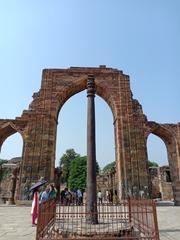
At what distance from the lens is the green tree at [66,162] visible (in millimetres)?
54031

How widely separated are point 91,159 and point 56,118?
39.2ft

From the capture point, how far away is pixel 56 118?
56.4ft

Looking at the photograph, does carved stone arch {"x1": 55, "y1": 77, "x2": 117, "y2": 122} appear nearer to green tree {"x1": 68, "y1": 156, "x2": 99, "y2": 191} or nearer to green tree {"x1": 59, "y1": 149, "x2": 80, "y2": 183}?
green tree {"x1": 68, "y1": 156, "x2": 99, "y2": 191}

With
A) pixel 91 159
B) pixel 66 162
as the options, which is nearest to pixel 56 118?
pixel 91 159

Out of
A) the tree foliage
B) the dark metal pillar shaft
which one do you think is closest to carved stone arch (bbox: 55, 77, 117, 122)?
the dark metal pillar shaft

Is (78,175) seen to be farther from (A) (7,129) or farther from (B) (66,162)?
(A) (7,129)

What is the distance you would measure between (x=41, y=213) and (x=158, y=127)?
50.1ft

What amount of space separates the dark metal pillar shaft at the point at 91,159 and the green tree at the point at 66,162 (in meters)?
49.2

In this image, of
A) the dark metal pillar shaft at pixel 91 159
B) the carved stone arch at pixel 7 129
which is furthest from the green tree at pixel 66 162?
the dark metal pillar shaft at pixel 91 159

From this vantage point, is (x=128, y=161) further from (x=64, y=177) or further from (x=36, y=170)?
(x=64, y=177)

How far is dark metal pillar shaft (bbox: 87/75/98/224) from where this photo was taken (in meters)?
5.23

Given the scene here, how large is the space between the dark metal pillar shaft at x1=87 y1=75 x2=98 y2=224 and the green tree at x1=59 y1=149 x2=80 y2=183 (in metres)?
49.2

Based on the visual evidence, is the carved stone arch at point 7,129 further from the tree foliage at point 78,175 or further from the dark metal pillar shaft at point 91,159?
the tree foliage at point 78,175

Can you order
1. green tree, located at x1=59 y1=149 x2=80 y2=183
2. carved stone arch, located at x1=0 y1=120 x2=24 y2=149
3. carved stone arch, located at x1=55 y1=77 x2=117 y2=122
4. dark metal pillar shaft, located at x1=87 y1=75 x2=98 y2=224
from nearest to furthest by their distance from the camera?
dark metal pillar shaft, located at x1=87 y1=75 x2=98 y2=224
carved stone arch, located at x1=0 y1=120 x2=24 y2=149
carved stone arch, located at x1=55 y1=77 x2=117 y2=122
green tree, located at x1=59 y1=149 x2=80 y2=183
